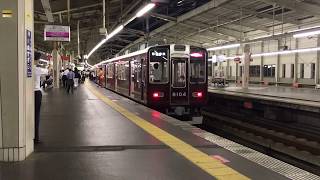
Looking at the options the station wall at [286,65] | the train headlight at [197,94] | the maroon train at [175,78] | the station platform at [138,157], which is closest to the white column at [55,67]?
the station wall at [286,65]

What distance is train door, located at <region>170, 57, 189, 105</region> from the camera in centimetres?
1552

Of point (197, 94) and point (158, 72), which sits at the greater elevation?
point (158, 72)

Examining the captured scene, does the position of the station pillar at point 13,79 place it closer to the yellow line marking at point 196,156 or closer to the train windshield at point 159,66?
the yellow line marking at point 196,156

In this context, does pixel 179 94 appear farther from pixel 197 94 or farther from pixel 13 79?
pixel 13 79

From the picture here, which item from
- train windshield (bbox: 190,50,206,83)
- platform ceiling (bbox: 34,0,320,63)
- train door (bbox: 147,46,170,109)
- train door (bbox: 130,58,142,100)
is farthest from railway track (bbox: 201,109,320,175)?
platform ceiling (bbox: 34,0,320,63)

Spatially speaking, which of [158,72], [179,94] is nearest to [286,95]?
[179,94]

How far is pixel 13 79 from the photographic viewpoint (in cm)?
566

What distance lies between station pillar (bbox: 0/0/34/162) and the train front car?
9.71m

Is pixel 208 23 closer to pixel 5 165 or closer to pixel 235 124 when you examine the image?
pixel 235 124

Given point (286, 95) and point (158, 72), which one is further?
point (286, 95)

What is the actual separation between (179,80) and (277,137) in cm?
425

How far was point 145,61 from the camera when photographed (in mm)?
15703

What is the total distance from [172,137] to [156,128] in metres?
1.26

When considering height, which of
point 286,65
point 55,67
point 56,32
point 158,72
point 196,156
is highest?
point 56,32
